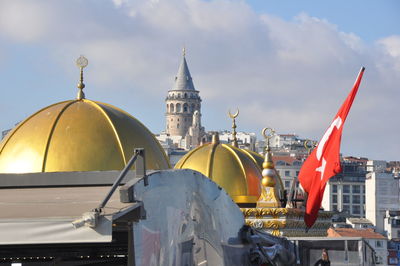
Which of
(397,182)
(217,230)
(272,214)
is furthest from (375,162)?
(217,230)

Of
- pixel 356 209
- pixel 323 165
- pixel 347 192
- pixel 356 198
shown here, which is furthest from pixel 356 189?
pixel 323 165

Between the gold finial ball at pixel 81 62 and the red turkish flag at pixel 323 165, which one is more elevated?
the gold finial ball at pixel 81 62

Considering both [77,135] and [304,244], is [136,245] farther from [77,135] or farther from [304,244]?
[304,244]

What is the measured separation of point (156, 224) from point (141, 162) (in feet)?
1.97

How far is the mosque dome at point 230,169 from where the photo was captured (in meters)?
26.1

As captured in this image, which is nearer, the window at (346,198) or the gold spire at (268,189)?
the gold spire at (268,189)

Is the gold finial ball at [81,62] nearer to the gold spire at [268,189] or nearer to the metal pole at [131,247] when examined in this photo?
the gold spire at [268,189]

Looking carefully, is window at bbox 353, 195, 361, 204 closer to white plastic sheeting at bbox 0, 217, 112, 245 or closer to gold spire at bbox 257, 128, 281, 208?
gold spire at bbox 257, 128, 281, 208

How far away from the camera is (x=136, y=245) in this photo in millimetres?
8539

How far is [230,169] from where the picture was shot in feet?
86.2

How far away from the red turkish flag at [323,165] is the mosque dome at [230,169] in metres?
9.55

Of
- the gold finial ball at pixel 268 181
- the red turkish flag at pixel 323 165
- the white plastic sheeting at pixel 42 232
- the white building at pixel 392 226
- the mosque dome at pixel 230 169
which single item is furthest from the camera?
the white building at pixel 392 226

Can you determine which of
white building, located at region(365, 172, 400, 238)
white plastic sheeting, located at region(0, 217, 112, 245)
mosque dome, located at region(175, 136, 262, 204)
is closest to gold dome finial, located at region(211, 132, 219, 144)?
mosque dome, located at region(175, 136, 262, 204)

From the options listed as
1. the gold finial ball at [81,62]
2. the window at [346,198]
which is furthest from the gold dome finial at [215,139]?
the window at [346,198]
